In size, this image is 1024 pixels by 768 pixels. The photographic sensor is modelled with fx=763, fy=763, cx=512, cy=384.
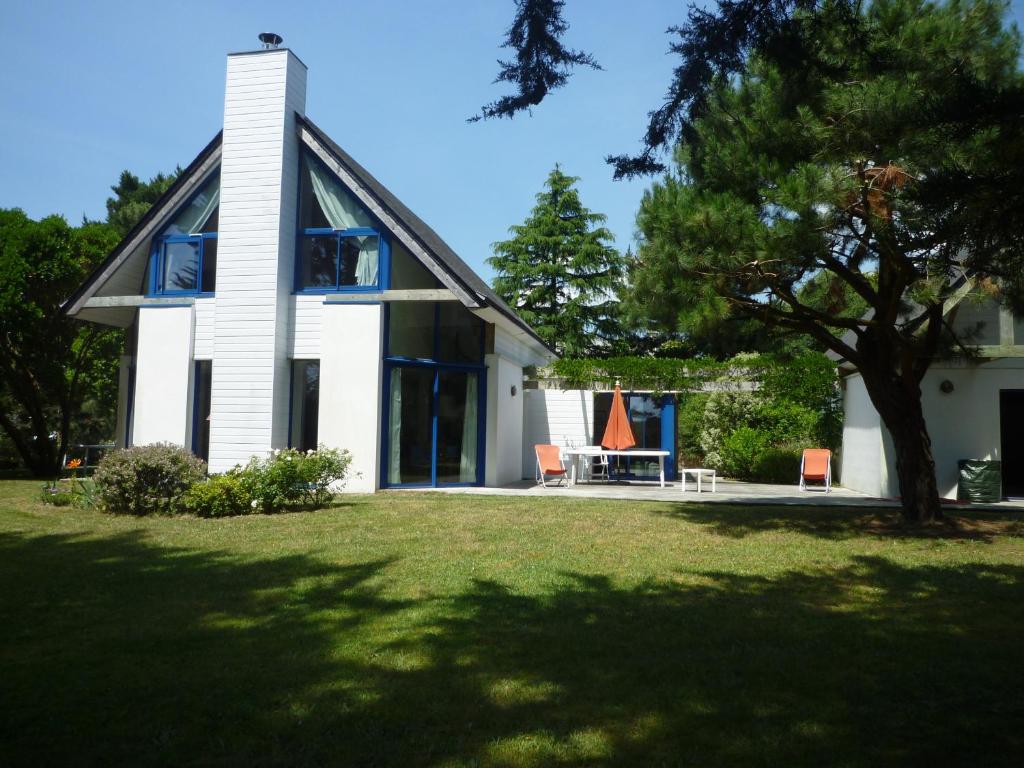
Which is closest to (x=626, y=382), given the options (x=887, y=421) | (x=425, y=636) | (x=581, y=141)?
(x=887, y=421)

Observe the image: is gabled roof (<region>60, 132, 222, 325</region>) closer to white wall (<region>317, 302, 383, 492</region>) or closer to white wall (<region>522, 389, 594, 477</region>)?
white wall (<region>317, 302, 383, 492</region>)

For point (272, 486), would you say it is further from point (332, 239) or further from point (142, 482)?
point (332, 239)

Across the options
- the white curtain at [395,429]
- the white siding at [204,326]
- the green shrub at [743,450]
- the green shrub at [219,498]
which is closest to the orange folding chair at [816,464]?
the green shrub at [743,450]

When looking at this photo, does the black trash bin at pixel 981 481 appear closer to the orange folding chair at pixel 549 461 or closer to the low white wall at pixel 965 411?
the low white wall at pixel 965 411

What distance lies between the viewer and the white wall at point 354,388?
14328 millimetres

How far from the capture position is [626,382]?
61.1 feet

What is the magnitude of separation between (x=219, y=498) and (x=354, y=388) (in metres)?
4.17

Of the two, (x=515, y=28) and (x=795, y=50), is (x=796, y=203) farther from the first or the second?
(x=515, y=28)

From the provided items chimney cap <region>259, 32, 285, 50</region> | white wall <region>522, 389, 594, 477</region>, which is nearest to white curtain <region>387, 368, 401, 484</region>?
white wall <region>522, 389, 594, 477</region>

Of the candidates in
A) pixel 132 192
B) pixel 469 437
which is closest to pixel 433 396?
pixel 469 437

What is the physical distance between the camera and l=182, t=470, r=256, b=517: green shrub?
1063cm

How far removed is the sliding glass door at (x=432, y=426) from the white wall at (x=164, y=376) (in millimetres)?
4102

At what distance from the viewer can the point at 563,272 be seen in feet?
113

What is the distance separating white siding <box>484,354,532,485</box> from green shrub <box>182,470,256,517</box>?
6152mm
